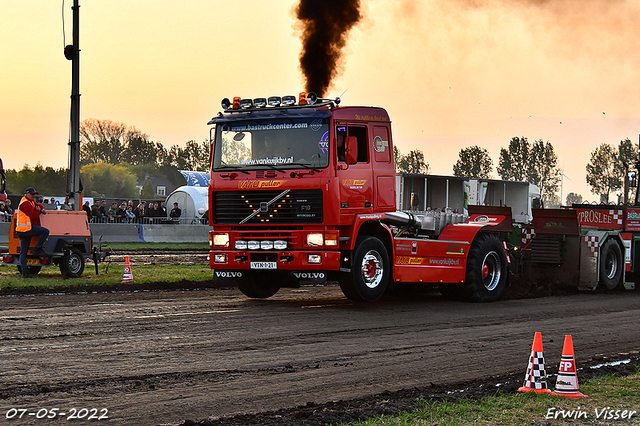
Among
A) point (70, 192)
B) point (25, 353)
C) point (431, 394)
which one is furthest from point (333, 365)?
point (70, 192)

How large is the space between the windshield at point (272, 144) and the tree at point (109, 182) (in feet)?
323

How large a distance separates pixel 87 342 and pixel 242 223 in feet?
14.7

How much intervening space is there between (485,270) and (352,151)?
4238 millimetres

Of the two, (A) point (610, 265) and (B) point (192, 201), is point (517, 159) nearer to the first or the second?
(B) point (192, 201)

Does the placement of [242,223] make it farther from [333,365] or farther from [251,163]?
[333,365]

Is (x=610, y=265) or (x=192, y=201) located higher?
(x=192, y=201)

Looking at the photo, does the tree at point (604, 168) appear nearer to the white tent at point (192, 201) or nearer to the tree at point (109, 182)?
the white tent at point (192, 201)

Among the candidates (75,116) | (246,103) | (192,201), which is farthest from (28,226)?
(192,201)

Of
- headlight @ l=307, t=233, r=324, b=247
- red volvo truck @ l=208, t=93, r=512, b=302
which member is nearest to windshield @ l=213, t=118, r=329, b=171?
red volvo truck @ l=208, t=93, r=512, b=302

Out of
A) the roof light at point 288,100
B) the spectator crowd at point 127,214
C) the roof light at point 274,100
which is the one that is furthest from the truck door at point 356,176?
the spectator crowd at point 127,214

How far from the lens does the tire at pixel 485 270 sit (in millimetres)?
14979

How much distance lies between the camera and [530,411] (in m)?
6.34

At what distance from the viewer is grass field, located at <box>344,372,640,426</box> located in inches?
236

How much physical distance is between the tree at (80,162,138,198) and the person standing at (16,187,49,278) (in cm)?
9415
